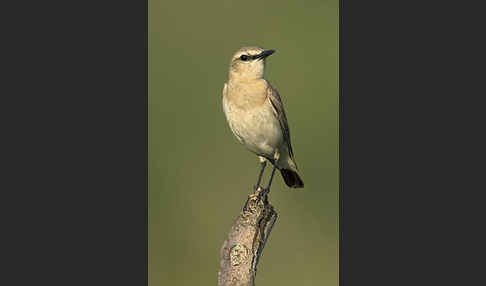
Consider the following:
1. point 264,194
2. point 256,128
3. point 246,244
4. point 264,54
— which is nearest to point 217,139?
point 256,128

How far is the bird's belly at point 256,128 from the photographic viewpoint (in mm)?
6117

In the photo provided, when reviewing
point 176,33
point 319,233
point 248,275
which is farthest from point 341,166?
point 176,33

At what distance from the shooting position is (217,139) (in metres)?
6.86

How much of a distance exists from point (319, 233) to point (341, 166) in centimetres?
103

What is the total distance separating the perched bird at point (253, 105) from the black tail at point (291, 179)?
1.72 feet

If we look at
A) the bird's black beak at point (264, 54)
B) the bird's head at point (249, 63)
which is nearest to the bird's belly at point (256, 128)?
the bird's head at point (249, 63)

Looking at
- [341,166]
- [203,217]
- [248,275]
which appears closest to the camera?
[248,275]

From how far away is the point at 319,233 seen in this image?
22.4ft

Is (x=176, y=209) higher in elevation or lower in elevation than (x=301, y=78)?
lower

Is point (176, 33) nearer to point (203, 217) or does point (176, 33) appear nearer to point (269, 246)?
point (203, 217)

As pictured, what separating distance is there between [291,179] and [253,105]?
1173 mm

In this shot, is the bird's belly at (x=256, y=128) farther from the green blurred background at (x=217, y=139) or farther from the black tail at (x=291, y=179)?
the black tail at (x=291, y=179)

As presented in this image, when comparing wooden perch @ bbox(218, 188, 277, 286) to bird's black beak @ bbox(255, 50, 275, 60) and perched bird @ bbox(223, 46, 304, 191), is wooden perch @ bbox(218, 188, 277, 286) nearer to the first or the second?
perched bird @ bbox(223, 46, 304, 191)

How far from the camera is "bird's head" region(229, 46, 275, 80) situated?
240 inches
